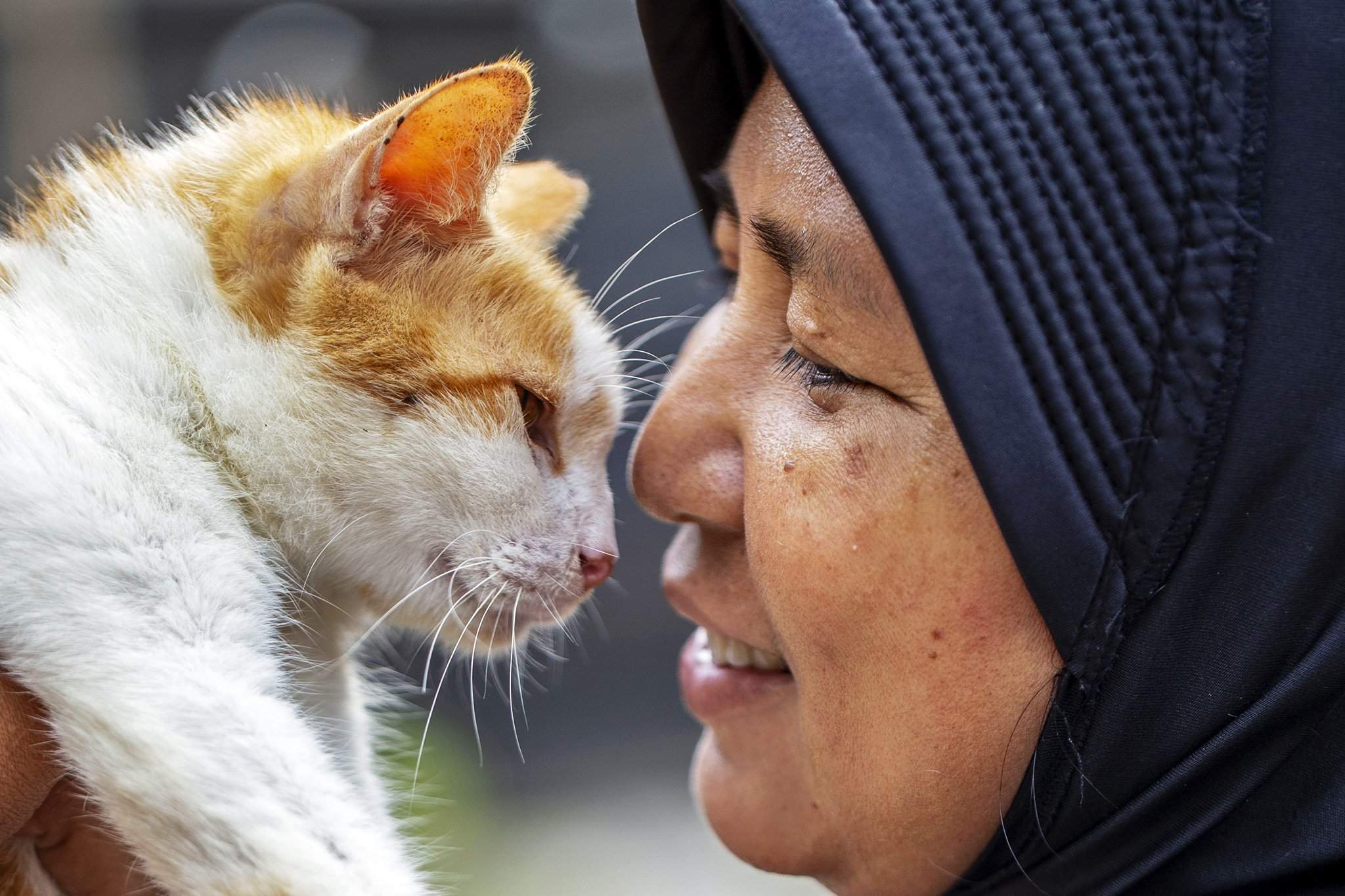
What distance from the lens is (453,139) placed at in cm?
83

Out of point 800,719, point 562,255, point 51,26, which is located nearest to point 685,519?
point 800,719

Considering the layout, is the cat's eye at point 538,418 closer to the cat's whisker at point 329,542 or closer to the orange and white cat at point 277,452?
the orange and white cat at point 277,452

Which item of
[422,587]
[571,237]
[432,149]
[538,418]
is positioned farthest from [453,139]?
[571,237]

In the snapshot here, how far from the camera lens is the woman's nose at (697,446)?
835 millimetres

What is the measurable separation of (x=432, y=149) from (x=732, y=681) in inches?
19.6

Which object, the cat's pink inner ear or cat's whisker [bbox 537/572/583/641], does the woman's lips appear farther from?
the cat's pink inner ear

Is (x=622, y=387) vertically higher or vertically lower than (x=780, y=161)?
lower

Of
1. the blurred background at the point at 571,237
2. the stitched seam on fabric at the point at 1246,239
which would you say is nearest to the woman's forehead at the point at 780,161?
the stitched seam on fabric at the point at 1246,239

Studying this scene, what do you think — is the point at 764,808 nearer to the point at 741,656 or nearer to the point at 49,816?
the point at 741,656

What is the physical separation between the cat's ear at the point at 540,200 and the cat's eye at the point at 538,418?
0.65ft

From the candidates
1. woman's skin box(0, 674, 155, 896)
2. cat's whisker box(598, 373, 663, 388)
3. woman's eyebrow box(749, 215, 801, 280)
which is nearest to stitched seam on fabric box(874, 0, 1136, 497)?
woman's eyebrow box(749, 215, 801, 280)

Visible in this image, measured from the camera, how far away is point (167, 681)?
0.66 metres

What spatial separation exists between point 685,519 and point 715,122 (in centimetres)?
40

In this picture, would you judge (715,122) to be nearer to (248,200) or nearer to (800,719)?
(248,200)
